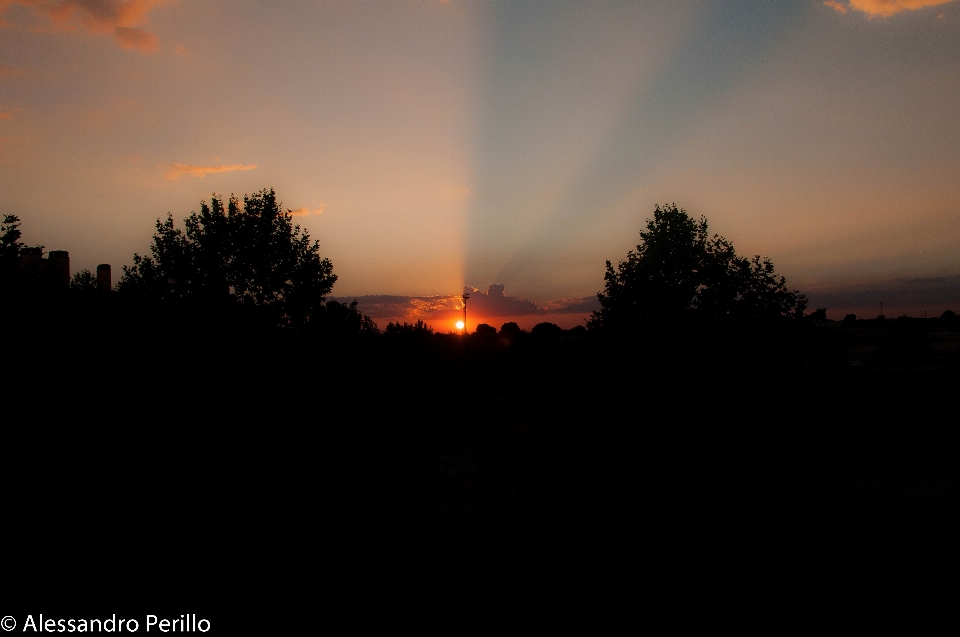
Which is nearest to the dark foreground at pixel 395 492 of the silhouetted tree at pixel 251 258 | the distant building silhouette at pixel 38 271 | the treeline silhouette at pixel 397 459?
the treeline silhouette at pixel 397 459

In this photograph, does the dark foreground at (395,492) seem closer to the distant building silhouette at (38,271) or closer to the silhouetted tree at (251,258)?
the distant building silhouette at (38,271)

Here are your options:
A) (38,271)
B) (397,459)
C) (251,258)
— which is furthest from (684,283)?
(251,258)

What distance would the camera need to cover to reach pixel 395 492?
14469 millimetres

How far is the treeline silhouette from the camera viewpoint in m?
8.60

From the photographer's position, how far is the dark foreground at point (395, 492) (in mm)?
8508

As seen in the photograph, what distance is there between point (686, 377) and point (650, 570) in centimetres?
426

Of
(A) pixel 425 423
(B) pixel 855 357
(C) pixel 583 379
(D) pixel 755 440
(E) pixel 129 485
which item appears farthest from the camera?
(B) pixel 855 357

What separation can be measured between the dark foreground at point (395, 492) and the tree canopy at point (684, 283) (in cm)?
163

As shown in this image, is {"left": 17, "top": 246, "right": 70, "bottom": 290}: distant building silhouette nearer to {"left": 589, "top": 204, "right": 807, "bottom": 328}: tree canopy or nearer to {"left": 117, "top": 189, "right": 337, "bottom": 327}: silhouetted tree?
{"left": 589, "top": 204, "right": 807, "bottom": 328}: tree canopy

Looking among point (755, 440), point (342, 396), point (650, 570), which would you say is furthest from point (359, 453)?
point (755, 440)

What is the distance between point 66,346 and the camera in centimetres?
882

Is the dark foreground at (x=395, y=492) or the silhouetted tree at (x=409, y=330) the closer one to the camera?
the dark foreground at (x=395, y=492)

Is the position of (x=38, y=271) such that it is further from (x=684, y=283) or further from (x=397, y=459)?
(x=684, y=283)

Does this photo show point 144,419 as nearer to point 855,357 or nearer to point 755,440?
point 755,440
